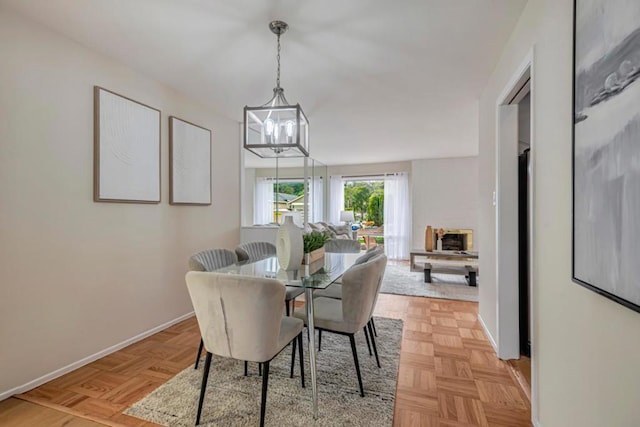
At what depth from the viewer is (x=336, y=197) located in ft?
26.7

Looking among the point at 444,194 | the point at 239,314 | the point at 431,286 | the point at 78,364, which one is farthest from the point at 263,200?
the point at 239,314

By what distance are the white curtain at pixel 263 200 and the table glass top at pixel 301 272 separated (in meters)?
6.30

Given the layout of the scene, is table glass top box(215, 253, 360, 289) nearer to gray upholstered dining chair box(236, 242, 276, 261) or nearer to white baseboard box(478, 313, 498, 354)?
gray upholstered dining chair box(236, 242, 276, 261)

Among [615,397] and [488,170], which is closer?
[615,397]

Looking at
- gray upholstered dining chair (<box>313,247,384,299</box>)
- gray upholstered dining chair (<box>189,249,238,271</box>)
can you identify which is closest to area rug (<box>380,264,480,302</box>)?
gray upholstered dining chair (<box>313,247,384,299</box>)

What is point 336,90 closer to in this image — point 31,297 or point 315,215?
point 31,297

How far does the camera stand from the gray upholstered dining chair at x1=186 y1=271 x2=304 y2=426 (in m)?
1.46

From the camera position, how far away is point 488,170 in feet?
9.12

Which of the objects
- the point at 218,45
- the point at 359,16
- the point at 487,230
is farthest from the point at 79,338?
the point at 487,230

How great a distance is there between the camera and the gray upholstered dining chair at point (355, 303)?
6.03 feet

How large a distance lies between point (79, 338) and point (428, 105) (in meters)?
3.99

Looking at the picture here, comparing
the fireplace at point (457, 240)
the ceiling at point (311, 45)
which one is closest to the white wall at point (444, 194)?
the fireplace at point (457, 240)

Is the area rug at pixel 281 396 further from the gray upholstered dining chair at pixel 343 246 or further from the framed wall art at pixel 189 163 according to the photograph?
the framed wall art at pixel 189 163

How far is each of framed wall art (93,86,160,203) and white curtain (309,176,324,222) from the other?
4.97m
